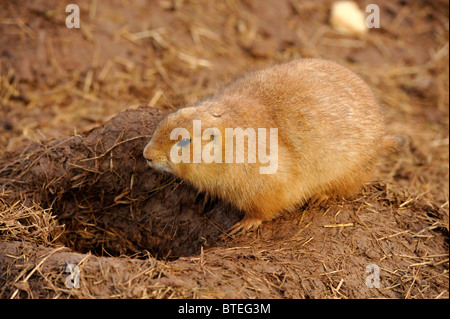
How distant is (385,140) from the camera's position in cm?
567

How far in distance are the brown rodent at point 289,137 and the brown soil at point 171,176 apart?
316 mm

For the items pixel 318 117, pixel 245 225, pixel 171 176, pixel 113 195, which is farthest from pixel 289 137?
pixel 113 195

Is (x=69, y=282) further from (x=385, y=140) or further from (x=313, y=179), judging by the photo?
(x=385, y=140)

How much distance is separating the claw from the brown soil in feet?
0.25

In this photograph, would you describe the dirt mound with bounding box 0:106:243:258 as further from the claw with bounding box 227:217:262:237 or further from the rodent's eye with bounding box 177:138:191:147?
the rodent's eye with bounding box 177:138:191:147

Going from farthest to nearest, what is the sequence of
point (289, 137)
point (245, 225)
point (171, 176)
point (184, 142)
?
point (171, 176)
point (245, 225)
point (289, 137)
point (184, 142)

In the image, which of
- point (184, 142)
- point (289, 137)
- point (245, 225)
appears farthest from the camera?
point (245, 225)

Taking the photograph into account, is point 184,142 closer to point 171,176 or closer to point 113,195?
point 171,176

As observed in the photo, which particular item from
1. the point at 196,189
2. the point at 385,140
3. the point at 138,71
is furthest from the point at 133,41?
the point at 385,140

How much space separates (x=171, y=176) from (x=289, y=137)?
1.43 meters

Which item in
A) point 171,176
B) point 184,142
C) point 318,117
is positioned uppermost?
point 318,117

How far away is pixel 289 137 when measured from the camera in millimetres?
4977

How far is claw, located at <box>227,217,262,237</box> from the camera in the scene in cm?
508

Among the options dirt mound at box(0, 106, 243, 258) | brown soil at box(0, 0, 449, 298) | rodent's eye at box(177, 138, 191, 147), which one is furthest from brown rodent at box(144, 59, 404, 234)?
dirt mound at box(0, 106, 243, 258)
